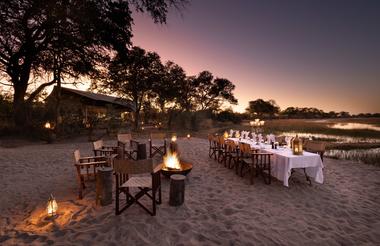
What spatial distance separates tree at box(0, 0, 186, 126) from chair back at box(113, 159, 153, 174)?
8.26ft

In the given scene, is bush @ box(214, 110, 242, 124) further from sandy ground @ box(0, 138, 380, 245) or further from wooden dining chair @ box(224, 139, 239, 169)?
sandy ground @ box(0, 138, 380, 245)

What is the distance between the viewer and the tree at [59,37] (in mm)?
3018

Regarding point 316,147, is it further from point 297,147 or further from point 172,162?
point 172,162

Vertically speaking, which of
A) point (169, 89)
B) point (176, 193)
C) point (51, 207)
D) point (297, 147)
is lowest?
point (51, 207)

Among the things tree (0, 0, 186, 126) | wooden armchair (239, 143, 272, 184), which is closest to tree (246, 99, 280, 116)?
tree (0, 0, 186, 126)

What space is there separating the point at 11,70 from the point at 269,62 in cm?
2102

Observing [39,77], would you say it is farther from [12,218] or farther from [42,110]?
[12,218]

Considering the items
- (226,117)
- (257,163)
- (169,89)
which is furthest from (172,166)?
(226,117)

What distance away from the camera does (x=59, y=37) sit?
8961mm

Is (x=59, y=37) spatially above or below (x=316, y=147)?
above

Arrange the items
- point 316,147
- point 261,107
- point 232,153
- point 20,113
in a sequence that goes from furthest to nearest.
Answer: point 261,107, point 20,113, point 232,153, point 316,147

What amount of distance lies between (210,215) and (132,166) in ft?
5.80

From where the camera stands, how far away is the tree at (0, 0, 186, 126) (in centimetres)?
302

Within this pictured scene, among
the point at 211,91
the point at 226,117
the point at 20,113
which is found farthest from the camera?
the point at 211,91
